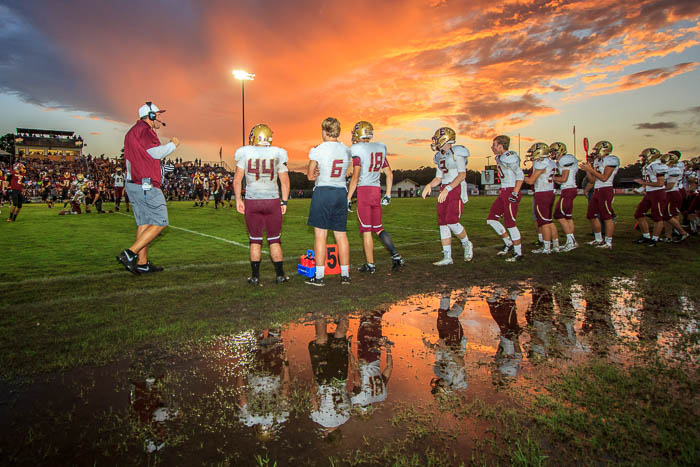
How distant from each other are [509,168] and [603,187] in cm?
337

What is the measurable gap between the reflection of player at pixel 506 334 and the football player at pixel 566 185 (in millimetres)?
4831

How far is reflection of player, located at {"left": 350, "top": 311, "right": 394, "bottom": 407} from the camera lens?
2666mm

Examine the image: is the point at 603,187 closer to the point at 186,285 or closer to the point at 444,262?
the point at 444,262

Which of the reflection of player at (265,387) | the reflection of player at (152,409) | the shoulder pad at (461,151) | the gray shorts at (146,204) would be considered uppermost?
the shoulder pad at (461,151)

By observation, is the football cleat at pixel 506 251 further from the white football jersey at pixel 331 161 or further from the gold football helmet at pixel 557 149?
the white football jersey at pixel 331 161

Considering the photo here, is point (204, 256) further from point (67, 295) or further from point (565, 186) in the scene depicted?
point (565, 186)

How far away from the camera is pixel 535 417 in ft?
7.73

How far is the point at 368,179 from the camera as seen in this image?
6.87m

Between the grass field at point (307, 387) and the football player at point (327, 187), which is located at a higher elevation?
the football player at point (327, 187)

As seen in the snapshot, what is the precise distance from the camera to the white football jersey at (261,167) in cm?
583

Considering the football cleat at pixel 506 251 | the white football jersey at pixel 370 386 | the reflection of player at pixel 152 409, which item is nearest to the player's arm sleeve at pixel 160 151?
the reflection of player at pixel 152 409

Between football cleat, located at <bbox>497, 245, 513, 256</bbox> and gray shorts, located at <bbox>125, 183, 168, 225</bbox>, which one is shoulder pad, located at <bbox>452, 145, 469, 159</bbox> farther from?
Answer: gray shorts, located at <bbox>125, 183, 168, 225</bbox>

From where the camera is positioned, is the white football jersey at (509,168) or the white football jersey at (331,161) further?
the white football jersey at (509,168)

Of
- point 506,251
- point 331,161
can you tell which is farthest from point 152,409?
point 506,251
